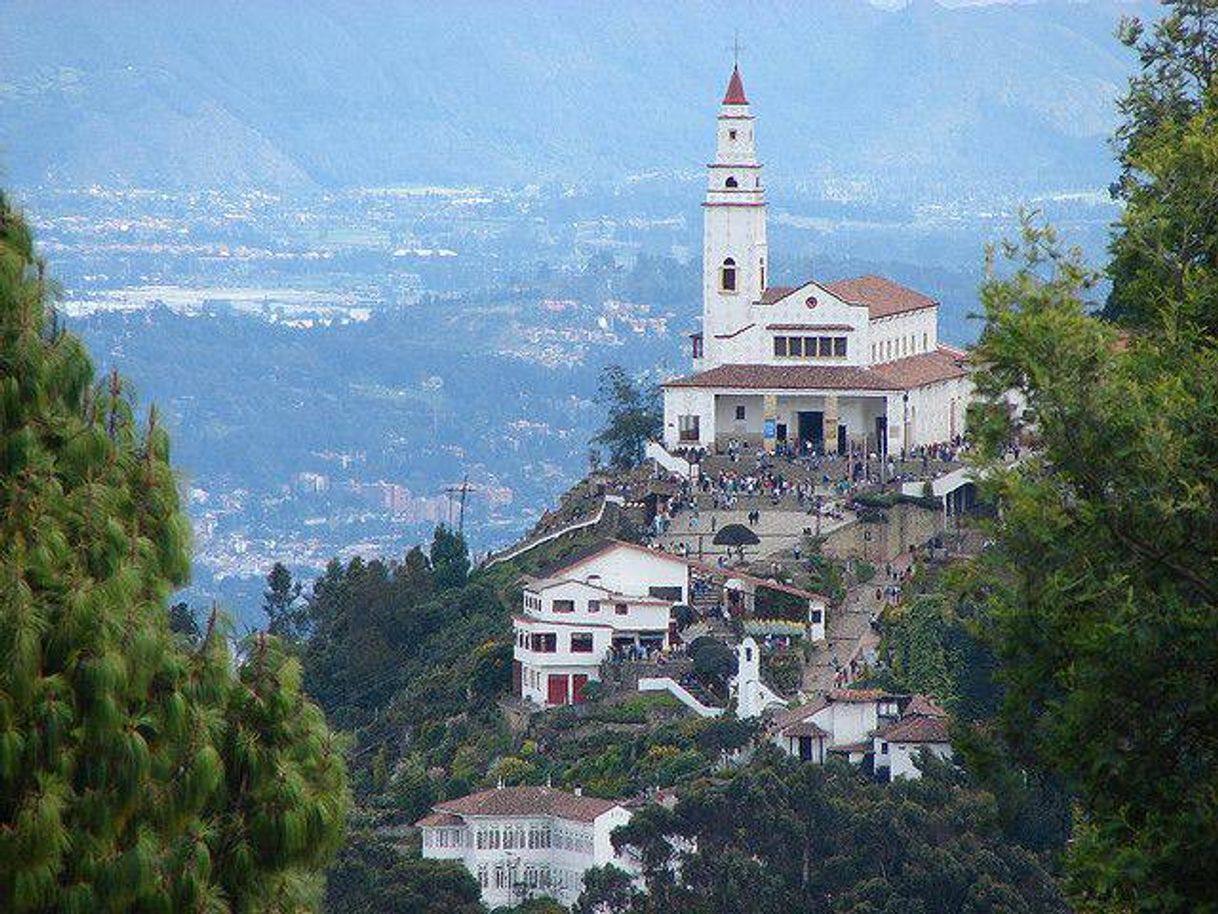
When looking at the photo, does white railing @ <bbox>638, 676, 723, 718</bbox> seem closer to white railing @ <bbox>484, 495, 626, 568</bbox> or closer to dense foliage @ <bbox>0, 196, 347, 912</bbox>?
white railing @ <bbox>484, 495, 626, 568</bbox>

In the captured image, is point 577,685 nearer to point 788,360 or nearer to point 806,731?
point 806,731

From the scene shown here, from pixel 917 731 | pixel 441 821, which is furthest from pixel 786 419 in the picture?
pixel 441 821

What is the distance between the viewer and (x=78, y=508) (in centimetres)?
2022

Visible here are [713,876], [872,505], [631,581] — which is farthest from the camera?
[872,505]

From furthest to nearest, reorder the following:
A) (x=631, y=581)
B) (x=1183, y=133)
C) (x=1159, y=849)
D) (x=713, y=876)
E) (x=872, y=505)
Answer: (x=872, y=505) → (x=631, y=581) → (x=713, y=876) → (x=1183, y=133) → (x=1159, y=849)

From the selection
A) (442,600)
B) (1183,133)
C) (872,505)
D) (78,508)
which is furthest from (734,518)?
(78,508)

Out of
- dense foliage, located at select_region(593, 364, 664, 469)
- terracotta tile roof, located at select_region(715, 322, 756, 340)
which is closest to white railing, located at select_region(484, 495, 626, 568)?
dense foliage, located at select_region(593, 364, 664, 469)

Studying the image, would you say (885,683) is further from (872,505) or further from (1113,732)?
(1113,732)

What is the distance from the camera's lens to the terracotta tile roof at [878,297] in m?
73.4

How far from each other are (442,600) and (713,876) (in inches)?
830

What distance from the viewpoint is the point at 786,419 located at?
70500 mm

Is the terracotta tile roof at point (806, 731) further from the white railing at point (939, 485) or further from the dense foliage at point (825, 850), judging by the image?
the white railing at point (939, 485)

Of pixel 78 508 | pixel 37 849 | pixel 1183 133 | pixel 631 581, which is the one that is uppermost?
pixel 631 581

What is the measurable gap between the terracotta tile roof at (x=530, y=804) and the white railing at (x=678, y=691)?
3.22m
